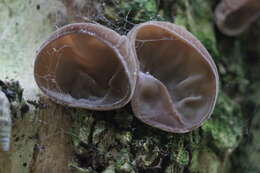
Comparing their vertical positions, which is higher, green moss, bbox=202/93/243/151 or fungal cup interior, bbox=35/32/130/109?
→ fungal cup interior, bbox=35/32/130/109

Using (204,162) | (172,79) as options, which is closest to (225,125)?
(204,162)

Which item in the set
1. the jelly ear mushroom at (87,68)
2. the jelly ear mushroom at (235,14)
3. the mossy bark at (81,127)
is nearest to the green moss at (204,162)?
the mossy bark at (81,127)

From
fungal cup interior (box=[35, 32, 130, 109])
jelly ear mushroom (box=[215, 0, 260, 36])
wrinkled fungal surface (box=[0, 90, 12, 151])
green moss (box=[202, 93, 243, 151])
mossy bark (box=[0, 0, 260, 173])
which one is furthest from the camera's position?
jelly ear mushroom (box=[215, 0, 260, 36])

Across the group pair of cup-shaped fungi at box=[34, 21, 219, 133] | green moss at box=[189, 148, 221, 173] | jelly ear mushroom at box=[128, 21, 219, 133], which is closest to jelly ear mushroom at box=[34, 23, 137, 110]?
pair of cup-shaped fungi at box=[34, 21, 219, 133]

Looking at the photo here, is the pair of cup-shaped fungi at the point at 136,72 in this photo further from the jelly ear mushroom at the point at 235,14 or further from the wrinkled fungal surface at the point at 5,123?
the jelly ear mushroom at the point at 235,14

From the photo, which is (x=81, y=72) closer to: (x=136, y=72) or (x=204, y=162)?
(x=136, y=72)

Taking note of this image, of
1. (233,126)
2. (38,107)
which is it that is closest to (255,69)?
(233,126)

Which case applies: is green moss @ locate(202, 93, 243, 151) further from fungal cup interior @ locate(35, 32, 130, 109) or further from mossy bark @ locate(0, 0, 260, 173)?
fungal cup interior @ locate(35, 32, 130, 109)
